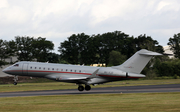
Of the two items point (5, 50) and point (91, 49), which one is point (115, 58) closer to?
point (91, 49)

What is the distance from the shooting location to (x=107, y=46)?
406 feet

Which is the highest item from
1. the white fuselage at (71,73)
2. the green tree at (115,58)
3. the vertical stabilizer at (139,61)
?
the green tree at (115,58)

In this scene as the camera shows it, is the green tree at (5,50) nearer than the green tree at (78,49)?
Yes

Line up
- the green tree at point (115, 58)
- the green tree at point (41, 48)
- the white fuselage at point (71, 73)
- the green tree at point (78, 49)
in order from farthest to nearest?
1. the green tree at point (78, 49)
2. the green tree at point (115, 58)
3. the green tree at point (41, 48)
4. the white fuselage at point (71, 73)

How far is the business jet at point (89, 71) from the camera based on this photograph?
119ft

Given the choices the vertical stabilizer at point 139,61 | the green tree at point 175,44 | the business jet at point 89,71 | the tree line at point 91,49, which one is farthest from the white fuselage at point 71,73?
the green tree at point 175,44

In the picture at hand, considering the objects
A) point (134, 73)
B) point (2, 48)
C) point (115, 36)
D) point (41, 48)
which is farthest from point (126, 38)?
point (134, 73)

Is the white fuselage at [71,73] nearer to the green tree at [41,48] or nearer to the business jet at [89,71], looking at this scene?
the business jet at [89,71]

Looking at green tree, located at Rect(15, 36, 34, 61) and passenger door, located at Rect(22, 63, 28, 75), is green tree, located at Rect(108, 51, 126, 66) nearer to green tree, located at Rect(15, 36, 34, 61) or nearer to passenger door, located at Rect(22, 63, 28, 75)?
green tree, located at Rect(15, 36, 34, 61)

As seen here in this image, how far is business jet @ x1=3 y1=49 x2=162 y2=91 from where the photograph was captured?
36.2 meters

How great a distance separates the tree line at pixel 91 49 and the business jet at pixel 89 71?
4888 centimetres

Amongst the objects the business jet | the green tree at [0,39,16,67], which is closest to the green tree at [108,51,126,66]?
the green tree at [0,39,16,67]

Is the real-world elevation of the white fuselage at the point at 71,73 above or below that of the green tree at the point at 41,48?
below

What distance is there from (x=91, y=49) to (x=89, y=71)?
80.6 metres
